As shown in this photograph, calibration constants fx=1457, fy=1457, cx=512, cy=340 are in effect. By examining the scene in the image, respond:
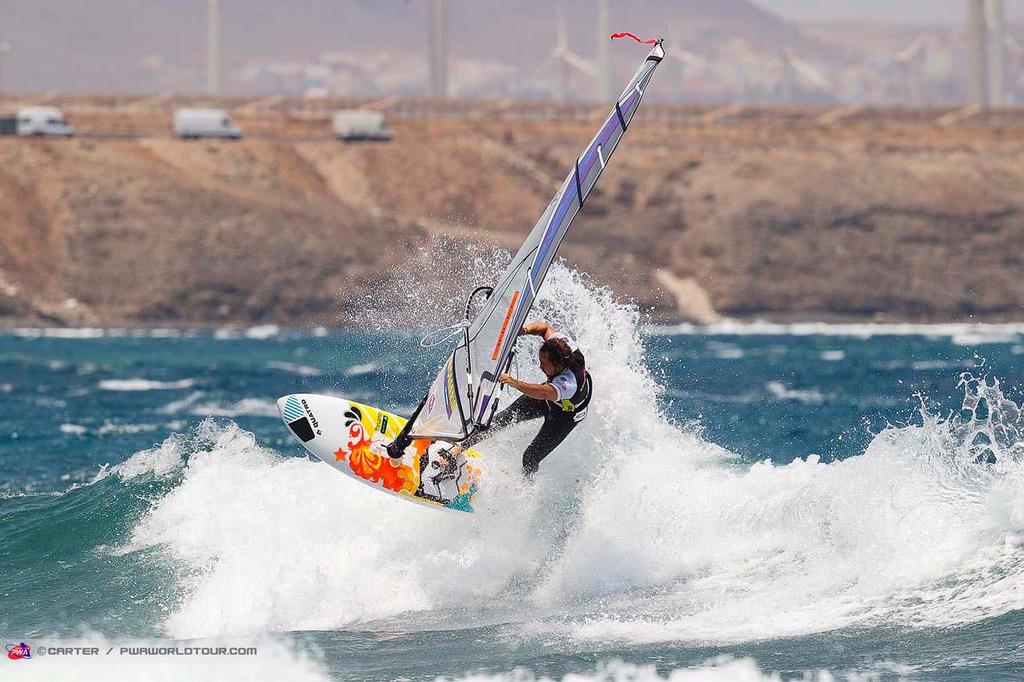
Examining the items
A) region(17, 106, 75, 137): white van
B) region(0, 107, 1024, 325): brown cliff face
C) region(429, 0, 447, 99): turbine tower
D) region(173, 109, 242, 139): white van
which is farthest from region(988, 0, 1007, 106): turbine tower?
region(17, 106, 75, 137): white van

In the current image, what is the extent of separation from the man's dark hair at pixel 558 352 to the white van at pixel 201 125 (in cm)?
6884

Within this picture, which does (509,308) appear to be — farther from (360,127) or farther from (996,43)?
(996,43)

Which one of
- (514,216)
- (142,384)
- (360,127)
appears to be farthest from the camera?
(360,127)

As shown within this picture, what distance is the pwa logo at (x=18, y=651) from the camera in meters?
10.9

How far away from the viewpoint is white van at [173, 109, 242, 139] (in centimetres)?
7844

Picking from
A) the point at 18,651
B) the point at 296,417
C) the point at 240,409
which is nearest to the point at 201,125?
the point at 240,409

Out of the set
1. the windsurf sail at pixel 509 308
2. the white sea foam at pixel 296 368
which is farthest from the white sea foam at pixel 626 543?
the white sea foam at pixel 296 368

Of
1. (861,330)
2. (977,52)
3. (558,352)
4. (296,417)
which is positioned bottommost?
(296,417)

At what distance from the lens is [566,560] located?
41.6 ft

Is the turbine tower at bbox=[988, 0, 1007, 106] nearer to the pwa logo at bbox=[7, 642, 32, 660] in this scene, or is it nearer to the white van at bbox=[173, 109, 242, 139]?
the white van at bbox=[173, 109, 242, 139]

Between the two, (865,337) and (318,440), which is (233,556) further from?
(865,337)

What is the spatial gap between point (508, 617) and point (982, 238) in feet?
239

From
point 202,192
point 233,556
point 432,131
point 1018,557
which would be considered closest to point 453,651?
point 233,556

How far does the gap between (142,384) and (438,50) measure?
3326 inches
